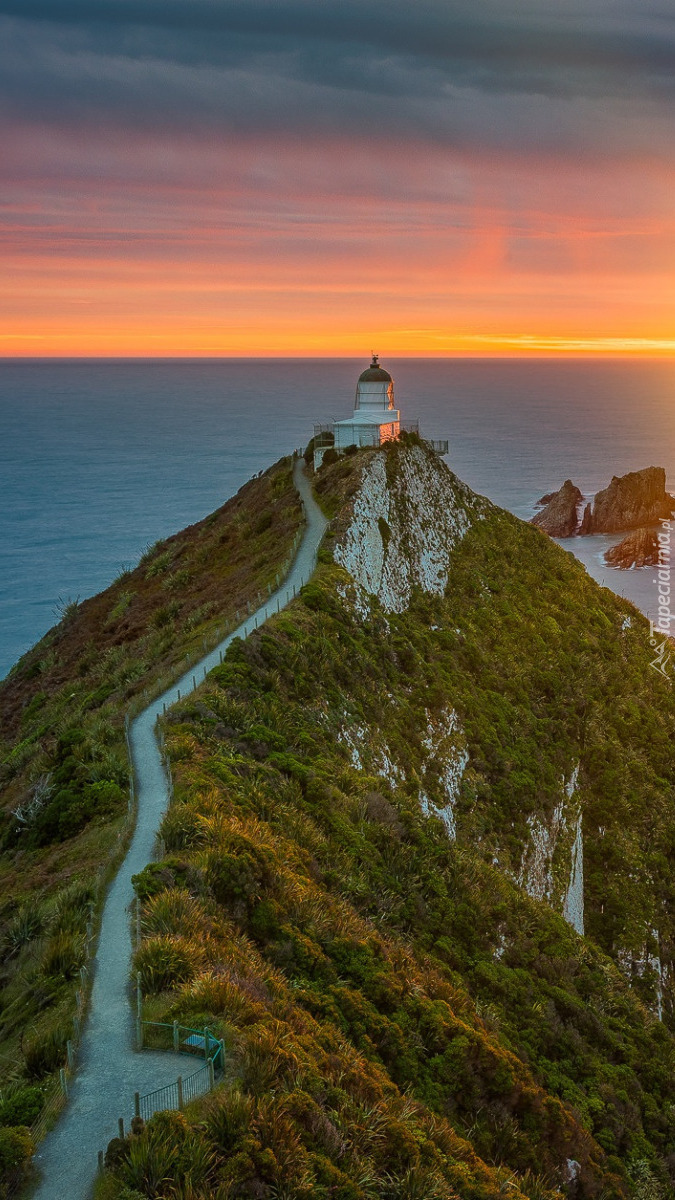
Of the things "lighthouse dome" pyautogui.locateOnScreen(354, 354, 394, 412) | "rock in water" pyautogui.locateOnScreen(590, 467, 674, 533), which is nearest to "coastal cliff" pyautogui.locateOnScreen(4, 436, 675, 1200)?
"lighthouse dome" pyautogui.locateOnScreen(354, 354, 394, 412)

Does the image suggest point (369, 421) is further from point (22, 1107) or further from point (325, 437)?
point (22, 1107)

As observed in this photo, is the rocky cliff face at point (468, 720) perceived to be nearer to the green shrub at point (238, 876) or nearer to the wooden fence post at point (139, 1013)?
the green shrub at point (238, 876)

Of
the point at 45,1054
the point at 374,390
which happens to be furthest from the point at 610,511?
the point at 45,1054

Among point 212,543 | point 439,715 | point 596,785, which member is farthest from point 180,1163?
point 212,543

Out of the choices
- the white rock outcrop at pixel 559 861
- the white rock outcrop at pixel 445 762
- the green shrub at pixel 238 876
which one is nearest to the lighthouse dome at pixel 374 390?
the white rock outcrop at pixel 445 762

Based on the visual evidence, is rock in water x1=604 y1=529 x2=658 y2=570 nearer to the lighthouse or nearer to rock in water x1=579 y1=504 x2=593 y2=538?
rock in water x1=579 y1=504 x2=593 y2=538

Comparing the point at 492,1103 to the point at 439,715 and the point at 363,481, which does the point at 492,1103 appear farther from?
the point at 363,481
